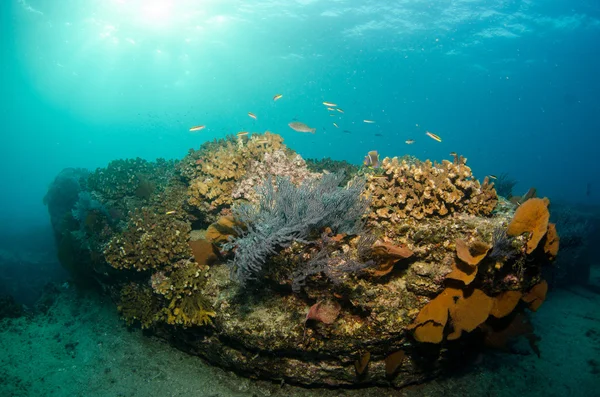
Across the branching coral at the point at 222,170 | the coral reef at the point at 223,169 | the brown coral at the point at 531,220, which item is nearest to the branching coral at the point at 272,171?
the coral reef at the point at 223,169

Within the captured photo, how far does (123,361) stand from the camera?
5926mm

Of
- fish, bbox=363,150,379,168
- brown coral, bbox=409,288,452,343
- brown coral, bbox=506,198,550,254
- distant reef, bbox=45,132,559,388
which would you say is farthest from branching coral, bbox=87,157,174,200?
brown coral, bbox=506,198,550,254

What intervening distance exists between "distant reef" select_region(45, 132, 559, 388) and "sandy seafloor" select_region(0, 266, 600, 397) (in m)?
0.31

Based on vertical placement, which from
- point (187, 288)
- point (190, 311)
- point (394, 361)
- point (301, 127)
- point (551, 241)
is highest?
point (301, 127)

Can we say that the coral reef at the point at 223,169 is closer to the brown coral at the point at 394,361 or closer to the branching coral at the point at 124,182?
the branching coral at the point at 124,182

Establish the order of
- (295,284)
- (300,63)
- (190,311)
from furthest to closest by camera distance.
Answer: (300,63)
(190,311)
(295,284)

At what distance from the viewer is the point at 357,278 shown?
436cm

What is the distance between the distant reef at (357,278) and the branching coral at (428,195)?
0.08ft

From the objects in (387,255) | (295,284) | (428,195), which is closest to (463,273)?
(387,255)

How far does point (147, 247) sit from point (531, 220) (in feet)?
23.4

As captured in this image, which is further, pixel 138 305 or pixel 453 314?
pixel 138 305

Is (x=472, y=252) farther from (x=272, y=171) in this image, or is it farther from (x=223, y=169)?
(x=223, y=169)

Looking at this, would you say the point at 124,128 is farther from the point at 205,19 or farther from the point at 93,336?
the point at 93,336

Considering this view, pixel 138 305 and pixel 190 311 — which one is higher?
pixel 190 311
